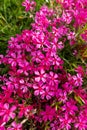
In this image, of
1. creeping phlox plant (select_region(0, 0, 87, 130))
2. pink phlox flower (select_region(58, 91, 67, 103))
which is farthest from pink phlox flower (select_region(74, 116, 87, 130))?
pink phlox flower (select_region(58, 91, 67, 103))

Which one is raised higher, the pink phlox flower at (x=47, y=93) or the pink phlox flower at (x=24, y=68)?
the pink phlox flower at (x=24, y=68)

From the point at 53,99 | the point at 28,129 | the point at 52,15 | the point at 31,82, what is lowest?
the point at 28,129

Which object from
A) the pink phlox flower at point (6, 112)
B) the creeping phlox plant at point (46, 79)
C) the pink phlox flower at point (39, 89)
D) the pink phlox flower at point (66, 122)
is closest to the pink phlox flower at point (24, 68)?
the creeping phlox plant at point (46, 79)

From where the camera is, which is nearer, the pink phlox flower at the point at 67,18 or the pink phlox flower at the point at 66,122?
the pink phlox flower at the point at 66,122

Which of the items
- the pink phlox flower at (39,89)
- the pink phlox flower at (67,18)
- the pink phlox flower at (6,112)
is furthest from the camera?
the pink phlox flower at (67,18)

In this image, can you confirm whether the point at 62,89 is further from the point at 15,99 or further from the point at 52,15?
the point at 52,15

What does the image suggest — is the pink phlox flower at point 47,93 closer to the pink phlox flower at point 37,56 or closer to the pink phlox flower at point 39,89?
the pink phlox flower at point 39,89

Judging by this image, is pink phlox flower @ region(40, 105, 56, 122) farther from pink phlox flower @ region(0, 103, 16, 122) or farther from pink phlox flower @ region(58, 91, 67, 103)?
pink phlox flower @ region(0, 103, 16, 122)

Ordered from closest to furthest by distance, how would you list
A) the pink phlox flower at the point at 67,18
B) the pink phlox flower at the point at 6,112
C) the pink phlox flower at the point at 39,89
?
the pink phlox flower at the point at 6,112
the pink phlox flower at the point at 39,89
the pink phlox flower at the point at 67,18

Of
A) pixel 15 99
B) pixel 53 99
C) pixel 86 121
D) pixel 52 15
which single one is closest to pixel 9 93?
pixel 15 99
